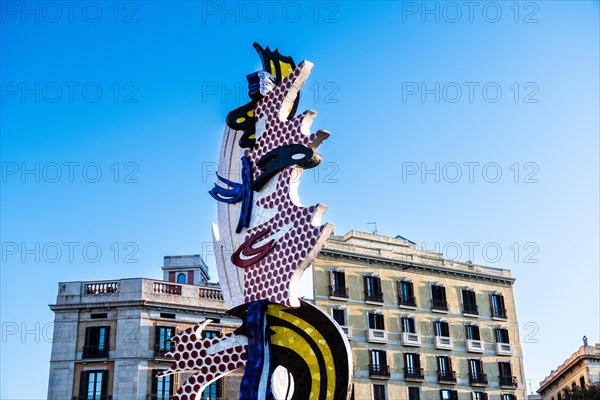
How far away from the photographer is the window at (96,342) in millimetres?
34562

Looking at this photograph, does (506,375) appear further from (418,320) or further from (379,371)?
(379,371)

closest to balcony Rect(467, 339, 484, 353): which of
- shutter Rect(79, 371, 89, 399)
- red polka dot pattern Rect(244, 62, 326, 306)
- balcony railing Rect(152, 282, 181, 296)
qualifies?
balcony railing Rect(152, 282, 181, 296)

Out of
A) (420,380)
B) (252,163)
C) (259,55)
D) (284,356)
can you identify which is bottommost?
(284,356)

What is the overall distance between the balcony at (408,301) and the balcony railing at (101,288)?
1574 cm

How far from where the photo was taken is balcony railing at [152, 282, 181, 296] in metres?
35.8

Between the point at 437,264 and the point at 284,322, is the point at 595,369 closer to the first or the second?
the point at 437,264

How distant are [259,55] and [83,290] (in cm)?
1780

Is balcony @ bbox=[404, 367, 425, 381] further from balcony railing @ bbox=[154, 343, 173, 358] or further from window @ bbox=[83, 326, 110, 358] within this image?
window @ bbox=[83, 326, 110, 358]

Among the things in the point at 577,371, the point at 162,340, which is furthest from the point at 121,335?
the point at 577,371

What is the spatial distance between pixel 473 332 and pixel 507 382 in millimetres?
3337

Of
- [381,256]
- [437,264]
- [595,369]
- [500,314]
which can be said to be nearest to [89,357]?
[381,256]

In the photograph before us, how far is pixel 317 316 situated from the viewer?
1962cm

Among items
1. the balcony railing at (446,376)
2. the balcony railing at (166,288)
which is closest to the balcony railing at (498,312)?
the balcony railing at (446,376)

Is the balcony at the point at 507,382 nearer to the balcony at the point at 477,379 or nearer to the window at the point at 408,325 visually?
the balcony at the point at 477,379
